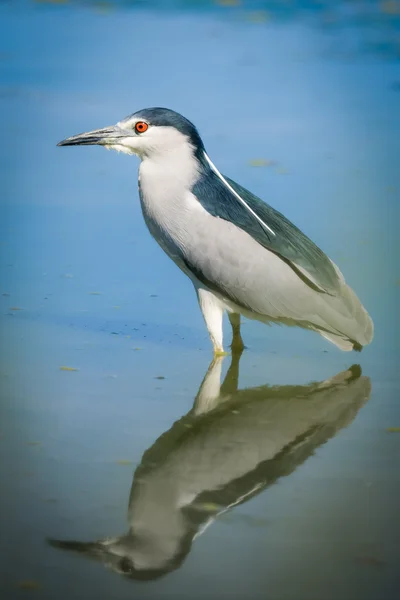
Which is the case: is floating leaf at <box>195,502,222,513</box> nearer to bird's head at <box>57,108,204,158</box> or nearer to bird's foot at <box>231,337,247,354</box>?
bird's foot at <box>231,337,247,354</box>

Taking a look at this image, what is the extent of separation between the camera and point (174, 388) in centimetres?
538

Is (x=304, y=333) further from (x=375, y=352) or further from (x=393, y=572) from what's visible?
(x=393, y=572)

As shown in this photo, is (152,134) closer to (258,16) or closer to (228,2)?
(258,16)

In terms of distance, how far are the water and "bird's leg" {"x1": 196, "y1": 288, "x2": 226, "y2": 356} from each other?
0.40 ft

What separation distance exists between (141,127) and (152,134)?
75 mm

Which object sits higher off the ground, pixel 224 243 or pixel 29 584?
pixel 224 243

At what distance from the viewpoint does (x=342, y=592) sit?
11.5 ft

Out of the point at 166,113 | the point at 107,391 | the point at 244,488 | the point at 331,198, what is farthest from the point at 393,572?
the point at 331,198

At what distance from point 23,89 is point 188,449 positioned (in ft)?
22.7

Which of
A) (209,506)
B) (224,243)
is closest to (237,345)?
(224,243)

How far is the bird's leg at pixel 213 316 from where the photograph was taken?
585cm

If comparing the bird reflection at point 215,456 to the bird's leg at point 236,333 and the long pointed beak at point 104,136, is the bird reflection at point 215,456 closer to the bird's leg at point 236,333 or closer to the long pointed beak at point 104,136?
the bird's leg at point 236,333

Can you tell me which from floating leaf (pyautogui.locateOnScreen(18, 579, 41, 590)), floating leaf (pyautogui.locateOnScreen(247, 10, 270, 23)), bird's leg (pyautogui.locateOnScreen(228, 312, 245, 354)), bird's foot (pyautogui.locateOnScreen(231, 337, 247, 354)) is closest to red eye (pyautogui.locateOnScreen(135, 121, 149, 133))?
bird's leg (pyautogui.locateOnScreen(228, 312, 245, 354))

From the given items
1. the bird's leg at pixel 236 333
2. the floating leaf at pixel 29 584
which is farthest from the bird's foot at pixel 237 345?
the floating leaf at pixel 29 584
